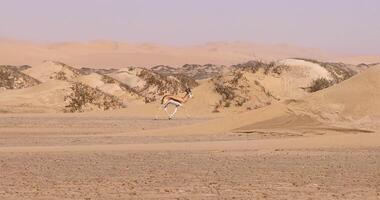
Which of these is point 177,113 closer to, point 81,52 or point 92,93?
point 92,93

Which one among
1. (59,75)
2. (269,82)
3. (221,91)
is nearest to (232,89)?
(221,91)

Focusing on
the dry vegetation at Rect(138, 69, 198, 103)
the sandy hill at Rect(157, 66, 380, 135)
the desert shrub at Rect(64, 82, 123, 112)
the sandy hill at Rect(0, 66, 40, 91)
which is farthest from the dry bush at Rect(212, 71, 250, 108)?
the sandy hill at Rect(0, 66, 40, 91)

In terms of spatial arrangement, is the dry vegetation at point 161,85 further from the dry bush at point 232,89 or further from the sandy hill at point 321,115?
the sandy hill at point 321,115

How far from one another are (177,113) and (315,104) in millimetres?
12698

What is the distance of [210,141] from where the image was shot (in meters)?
22.9

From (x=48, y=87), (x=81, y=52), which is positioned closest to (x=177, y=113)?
(x=48, y=87)

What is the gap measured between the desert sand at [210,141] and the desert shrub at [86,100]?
13 centimetres

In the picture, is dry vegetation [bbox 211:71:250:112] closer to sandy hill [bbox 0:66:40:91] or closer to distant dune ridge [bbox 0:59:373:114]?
distant dune ridge [bbox 0:59:373:114]

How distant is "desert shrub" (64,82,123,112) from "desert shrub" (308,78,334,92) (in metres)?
11.5

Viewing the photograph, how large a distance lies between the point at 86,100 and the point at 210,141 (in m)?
22.8

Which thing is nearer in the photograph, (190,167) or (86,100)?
(190,167)

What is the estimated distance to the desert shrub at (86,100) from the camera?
43969 millimetres

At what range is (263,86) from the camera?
145 ft

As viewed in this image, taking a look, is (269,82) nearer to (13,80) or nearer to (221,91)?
(221,91)
